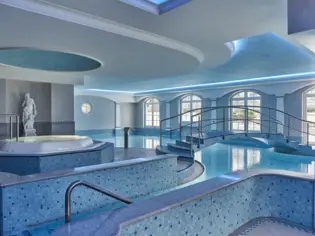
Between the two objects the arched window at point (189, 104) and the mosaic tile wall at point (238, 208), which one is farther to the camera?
the arched window at point (189, 104)

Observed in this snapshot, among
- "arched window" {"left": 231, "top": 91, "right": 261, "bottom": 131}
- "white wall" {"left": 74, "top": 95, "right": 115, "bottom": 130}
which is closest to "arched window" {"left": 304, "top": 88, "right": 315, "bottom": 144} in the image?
"arched window" {"left": 231, "top": 91, "right": 261, "bottom": 131}

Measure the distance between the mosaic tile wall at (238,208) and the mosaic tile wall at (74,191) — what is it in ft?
5.19

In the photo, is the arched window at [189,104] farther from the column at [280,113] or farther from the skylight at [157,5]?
the skylight at [157,5]

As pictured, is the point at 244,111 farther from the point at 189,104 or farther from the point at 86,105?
the point at 86,105

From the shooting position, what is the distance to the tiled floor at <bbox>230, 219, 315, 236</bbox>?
2.32 metres

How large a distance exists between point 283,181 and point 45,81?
7704mm

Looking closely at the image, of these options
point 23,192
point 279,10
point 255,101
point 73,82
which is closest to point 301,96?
point 255,101

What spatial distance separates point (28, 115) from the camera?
8.06 meters

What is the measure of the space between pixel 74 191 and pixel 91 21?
231 cm

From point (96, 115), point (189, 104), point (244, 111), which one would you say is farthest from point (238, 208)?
point (96, 115)

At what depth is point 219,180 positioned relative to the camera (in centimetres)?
239

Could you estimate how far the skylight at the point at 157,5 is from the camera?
127 inches

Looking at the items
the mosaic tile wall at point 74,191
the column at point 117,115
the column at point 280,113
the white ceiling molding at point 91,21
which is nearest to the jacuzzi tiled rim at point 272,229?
the mosaic tile wall at point 74,191

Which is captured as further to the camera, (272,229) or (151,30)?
(151,30)
